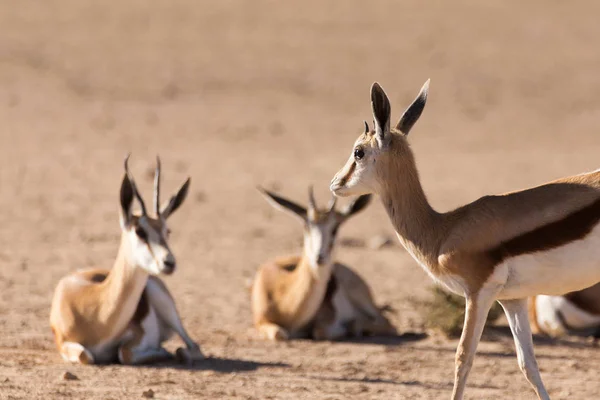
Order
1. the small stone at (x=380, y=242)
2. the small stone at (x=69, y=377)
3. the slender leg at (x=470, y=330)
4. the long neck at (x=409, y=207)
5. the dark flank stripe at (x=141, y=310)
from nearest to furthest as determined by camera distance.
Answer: the slender leg at (x=470, y=330), the long neck at (x=409, y=207), the small stone at (x=69, y=377), the dark flank stripe at (x=141, y=310), the small stone at (x=380, y=242)

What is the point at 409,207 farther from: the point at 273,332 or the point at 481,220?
the point at 273,332

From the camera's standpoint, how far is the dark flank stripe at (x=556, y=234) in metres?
6.88

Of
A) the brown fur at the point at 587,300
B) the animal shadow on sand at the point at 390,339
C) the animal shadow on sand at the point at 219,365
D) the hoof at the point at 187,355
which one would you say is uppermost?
the brown fur at the point at 587,300

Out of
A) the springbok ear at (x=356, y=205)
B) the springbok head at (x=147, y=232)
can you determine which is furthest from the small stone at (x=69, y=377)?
the springbok ear at (x=356, y=205)

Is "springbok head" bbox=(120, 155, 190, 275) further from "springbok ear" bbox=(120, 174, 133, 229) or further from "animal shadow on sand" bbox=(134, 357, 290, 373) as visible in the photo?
"animal shadow on sand" bbox=(134, 357, 290, 373)

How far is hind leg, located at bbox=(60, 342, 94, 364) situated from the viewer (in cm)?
902

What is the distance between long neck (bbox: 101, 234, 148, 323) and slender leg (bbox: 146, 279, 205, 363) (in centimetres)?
45

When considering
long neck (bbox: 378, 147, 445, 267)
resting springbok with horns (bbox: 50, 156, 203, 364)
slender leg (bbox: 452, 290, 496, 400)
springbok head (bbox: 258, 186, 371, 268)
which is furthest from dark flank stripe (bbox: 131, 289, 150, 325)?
slender leg (bbox: 452, 290, 496, 400)

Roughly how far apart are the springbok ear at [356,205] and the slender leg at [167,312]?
180 cm

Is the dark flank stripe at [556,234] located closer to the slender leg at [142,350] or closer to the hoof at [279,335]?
the slender leg at [142,350]

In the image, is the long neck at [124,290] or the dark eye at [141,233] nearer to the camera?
the dark eye at [141,233]

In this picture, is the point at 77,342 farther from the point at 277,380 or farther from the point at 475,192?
the point at 475,192

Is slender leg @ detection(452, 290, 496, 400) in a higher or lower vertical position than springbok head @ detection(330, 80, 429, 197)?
lower

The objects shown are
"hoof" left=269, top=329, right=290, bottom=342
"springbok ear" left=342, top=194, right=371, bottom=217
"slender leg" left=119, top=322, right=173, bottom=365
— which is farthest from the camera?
"springbok ear" left=342, top=194, right=371, bottom=217
